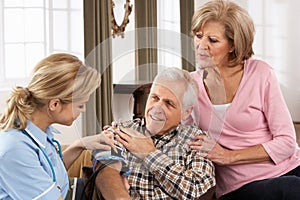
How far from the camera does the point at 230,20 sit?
205 centimetres

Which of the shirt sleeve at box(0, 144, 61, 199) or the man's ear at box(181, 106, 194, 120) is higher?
the man's ear at box(181, 106, 194, 120)

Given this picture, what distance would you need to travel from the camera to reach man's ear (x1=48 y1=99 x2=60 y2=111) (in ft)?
5.27

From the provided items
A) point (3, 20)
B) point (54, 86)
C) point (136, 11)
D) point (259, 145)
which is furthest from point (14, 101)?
point (136, 11)

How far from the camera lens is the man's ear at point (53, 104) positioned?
1.61 meters

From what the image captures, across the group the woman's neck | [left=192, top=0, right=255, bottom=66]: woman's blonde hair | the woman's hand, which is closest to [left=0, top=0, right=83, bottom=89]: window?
[left=192, top=0, right=255, bottom=66]: woman's blonde hair

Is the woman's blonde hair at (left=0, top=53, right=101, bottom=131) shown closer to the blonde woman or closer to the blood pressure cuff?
the blonde woman

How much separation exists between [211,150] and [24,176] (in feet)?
2.46

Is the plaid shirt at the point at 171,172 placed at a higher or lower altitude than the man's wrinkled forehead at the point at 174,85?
lower

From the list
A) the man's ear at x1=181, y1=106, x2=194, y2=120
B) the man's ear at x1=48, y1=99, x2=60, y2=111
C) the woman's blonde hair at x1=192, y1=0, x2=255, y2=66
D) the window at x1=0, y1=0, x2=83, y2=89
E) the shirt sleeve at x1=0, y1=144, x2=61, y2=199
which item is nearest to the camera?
the shirt sleeve at x1=0, y1=144, x2=61, y2=199

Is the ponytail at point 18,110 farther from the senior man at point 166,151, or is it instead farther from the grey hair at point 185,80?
the grey hair at point 185,80

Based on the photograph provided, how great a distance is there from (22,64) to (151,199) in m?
2.46

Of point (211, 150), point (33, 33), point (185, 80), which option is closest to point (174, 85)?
point (185, 80)

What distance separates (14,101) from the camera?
62.6 inches

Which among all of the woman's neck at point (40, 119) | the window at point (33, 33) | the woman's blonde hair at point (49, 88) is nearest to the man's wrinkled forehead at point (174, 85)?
the woman's blonde hair at point (49, 88)
